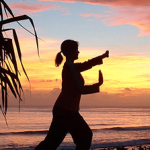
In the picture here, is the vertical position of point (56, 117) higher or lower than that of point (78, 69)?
lower

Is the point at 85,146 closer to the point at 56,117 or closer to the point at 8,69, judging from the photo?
the point at 56,117

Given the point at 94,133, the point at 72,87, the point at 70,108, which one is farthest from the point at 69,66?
the point at 94,133

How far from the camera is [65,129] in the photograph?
11.4 ft

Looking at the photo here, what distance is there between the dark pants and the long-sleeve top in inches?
3.2

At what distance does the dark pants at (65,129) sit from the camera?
3451 millimetres

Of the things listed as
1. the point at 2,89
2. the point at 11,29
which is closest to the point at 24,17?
the point at 11,29

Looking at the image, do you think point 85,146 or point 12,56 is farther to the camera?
point 85,146

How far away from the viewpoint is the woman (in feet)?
11.2

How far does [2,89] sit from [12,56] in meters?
0.25

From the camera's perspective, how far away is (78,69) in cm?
351

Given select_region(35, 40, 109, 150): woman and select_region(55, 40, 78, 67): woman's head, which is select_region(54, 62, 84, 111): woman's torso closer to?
select_region(35, 40, 109, 150): woman

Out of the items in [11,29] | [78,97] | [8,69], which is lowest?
[78,97]

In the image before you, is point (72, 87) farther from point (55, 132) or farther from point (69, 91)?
point (55, 132)

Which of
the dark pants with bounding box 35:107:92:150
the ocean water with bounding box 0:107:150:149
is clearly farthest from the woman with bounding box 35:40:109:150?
the ocean water with bounding box 0:107:150:149
